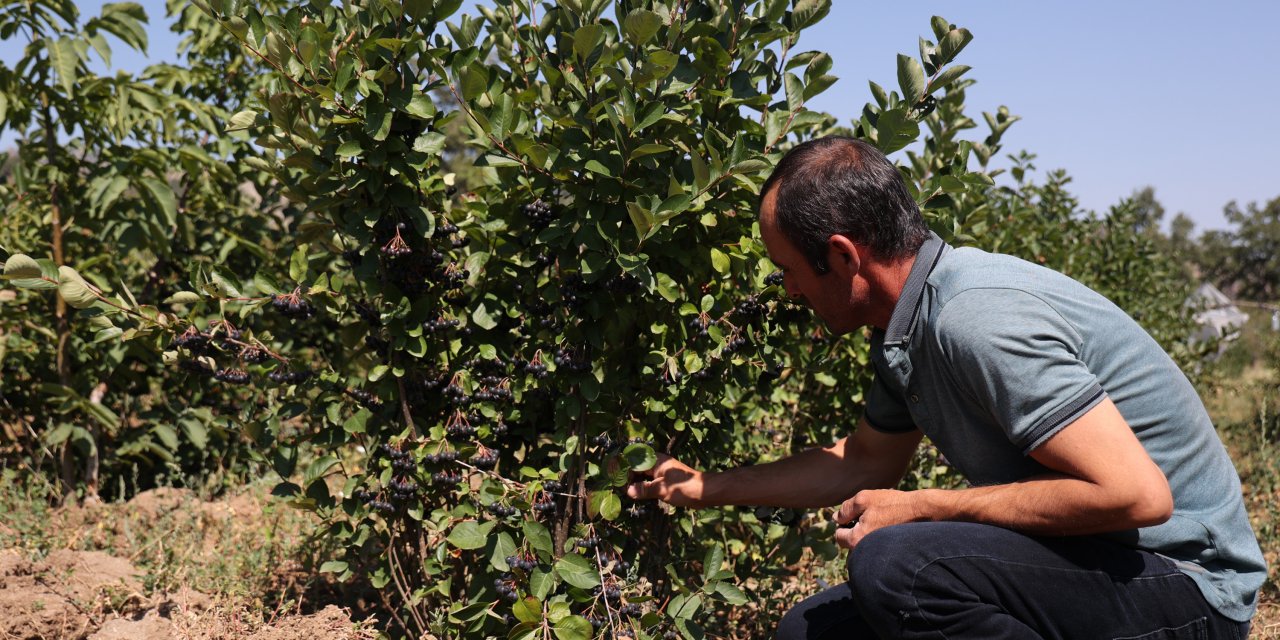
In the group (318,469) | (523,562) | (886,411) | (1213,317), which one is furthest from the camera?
(1213,317)

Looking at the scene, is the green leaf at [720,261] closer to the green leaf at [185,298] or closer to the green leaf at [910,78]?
the green leaf at [910,78]

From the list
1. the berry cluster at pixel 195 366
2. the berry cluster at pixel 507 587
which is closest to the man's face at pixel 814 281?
the berry cluster at pixel 507 587

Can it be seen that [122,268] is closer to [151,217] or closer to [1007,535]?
[151,217]

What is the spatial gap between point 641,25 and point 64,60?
304 centimetres

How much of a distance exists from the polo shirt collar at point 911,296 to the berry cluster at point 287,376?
58.2 inches

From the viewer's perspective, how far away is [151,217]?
14.0 ft

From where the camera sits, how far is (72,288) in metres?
2.40

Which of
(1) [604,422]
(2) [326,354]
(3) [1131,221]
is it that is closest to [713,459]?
(1) [604,422]

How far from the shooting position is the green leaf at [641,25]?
206 cm

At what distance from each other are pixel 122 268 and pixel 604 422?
383cm

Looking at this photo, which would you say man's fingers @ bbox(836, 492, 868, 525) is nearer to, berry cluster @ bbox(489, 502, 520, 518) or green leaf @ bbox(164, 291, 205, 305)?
berry cluster @ bbox(489, 502, 520, 518)

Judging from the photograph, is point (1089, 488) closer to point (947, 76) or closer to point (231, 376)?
point (947, 76)

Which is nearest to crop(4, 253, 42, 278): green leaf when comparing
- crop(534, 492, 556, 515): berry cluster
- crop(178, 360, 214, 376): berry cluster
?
crop(178, 360, 214, 376): berry cluster

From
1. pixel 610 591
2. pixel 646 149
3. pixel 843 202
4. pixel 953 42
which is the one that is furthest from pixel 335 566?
pixel 953 42
